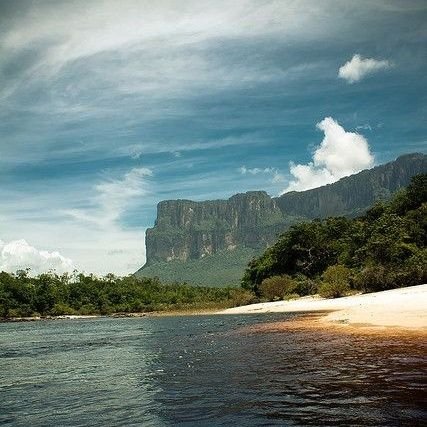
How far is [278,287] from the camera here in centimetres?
10425

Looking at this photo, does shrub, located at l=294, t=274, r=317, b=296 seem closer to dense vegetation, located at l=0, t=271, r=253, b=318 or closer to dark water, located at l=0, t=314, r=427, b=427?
A: dense vegetation, located at l=0, t=271, r=253, b=318

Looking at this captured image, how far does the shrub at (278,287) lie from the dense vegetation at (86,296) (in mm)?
31242

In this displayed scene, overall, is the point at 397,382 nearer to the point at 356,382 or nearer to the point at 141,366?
the point at 356,382

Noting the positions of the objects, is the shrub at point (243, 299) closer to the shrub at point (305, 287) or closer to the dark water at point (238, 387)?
the shrub at point (305, 287)

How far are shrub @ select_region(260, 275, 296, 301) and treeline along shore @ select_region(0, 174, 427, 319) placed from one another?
22cm

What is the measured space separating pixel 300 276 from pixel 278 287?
373 inches

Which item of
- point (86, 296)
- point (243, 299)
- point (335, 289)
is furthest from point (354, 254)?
point (86, 296)

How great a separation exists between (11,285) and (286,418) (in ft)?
481

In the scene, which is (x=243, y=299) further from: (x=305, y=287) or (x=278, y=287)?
(x=305, y=287)

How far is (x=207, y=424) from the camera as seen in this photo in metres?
11.2

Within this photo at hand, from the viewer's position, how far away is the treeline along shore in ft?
232

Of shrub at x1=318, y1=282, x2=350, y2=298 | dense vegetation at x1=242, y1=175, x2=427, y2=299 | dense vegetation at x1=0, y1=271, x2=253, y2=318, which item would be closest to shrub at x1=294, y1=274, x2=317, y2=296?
dense vegetation at x1=242, y1=175, x2=427, y2=299

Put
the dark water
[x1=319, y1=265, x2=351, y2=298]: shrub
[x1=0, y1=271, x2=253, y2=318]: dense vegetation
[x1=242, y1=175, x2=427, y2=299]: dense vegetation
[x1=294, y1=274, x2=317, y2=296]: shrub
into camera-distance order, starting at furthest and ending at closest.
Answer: [x1=0, y1=271, x2=253, y2=318]: dense vegetation
[x1=294, y1=274, x2=317, y2=296]: shrub
[x1=319, y1=265, x2=351, y2=298]: shrub
[x1=242, y1=175, x2=427, y2=299]: dense vegetation
the dark water

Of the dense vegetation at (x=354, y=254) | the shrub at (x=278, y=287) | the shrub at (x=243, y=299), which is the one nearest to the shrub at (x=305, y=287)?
the dense vegetation at (x=354, y=254)
